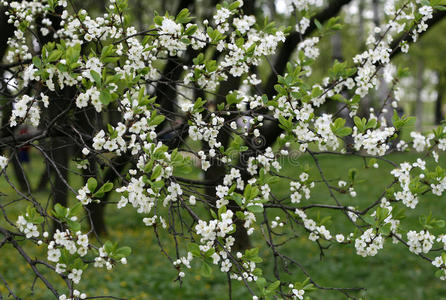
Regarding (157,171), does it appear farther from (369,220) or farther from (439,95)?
(439,95)

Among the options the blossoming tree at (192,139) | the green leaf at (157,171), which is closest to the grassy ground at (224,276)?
the blossoming tree at (192,139)

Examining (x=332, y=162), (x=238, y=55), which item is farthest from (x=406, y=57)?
(x=238, y=55)

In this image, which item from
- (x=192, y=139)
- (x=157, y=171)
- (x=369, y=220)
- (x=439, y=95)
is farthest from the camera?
(x=439, y=95)

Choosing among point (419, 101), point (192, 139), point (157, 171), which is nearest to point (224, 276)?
point (192, 139)

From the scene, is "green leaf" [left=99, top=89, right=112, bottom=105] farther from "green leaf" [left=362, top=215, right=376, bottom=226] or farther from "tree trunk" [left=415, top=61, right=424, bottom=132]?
"tree trunk" [left=415, top=61, right=424, bottom=132]

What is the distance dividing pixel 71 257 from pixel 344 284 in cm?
500

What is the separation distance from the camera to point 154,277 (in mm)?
6594

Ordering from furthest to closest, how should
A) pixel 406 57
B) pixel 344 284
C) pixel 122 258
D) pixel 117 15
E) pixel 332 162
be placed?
pixel 406 57
pixel 332 162
pixel 344 284
pixel 117 15
pixel 122 258

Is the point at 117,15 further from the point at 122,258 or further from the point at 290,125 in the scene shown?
the point at 122,258

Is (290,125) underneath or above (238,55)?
underneath

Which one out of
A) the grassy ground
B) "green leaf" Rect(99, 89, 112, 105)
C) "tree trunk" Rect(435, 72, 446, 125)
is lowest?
"green leaf" Rect(99, 89, 112, 105)

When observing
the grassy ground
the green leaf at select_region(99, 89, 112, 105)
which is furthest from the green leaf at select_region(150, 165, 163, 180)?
the grassy ground

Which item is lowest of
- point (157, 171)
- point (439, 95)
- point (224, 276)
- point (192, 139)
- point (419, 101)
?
point (157, 171)

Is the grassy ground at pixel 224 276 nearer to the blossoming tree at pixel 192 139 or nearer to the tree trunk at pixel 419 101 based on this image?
the blossoming tree at pixel 192 139
